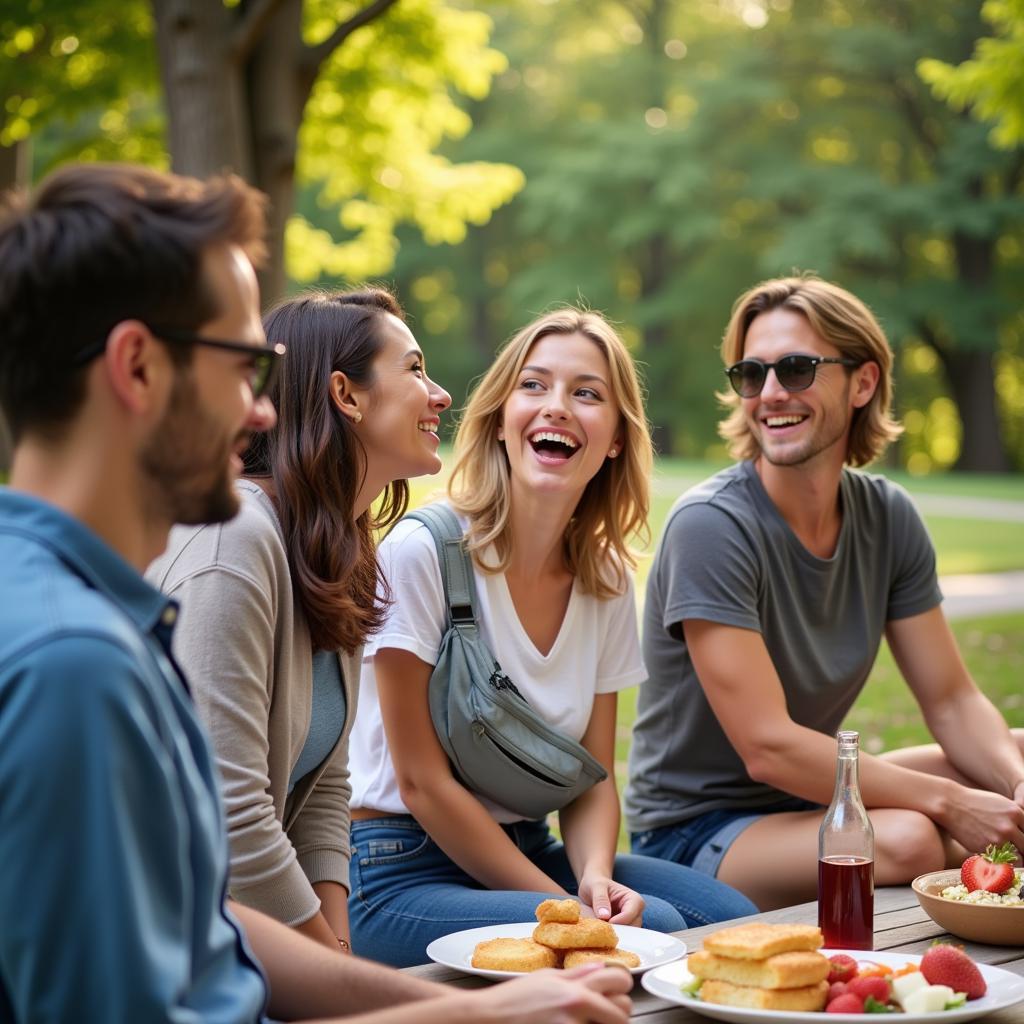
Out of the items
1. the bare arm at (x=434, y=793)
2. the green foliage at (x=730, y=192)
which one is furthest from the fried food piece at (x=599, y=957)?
the green foliage at (x=730, y=192)

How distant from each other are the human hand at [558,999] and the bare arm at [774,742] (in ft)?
6.09

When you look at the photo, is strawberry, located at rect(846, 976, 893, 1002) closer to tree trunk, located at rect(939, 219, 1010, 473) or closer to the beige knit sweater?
the beige knit sweater

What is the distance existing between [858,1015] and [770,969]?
0.14 m

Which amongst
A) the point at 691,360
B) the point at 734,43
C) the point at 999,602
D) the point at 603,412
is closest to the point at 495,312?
the point at 691,360

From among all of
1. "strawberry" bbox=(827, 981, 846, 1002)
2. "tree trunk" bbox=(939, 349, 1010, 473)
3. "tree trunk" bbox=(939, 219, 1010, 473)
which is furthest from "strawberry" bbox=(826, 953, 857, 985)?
"tree trunk" bbox=(939, 349, 1010, 473)

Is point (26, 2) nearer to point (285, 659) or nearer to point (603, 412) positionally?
point (603, 412)

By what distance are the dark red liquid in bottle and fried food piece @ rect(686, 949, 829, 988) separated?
405 millimetres

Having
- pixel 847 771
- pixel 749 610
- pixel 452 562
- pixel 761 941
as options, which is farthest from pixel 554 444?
pixel 761 941

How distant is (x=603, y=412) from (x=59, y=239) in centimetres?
244

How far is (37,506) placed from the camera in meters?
1.55

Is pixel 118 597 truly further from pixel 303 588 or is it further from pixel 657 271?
pixel 657 271

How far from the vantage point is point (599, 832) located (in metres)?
3.63

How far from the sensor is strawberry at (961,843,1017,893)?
269 cm

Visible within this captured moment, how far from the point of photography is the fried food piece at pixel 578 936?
8.14ft
